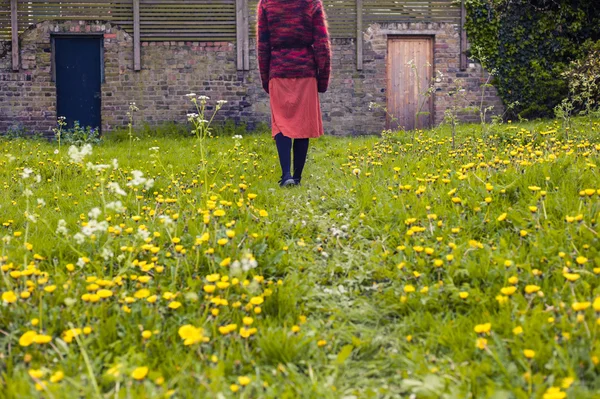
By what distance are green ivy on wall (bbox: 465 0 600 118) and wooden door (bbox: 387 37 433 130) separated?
1.07 m

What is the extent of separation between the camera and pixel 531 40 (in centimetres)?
1296

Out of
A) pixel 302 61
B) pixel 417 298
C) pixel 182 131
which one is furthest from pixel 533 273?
pixel 182 131

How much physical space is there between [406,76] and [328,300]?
1119cm

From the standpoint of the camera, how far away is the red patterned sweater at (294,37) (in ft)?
17.0

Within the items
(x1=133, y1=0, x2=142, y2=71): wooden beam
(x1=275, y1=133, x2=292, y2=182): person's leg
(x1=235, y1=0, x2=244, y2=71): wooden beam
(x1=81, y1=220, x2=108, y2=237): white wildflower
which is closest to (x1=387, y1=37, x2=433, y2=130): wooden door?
(x1=235, y1=0, x2=244, y2=71): wooden beam

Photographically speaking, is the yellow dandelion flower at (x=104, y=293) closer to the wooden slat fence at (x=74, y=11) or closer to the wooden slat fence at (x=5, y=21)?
the wooden slat fence at (x=74, y=11)

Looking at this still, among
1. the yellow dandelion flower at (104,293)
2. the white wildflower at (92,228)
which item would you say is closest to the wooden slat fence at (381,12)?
the white wildflower at (92,228)

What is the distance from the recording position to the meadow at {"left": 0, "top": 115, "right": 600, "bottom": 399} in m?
1.91

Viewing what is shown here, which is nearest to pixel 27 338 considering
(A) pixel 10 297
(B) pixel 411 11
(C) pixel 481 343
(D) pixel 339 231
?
(A) pixel 10 297

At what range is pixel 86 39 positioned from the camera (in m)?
12.3

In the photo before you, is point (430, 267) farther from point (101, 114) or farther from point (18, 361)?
point (101, 114)

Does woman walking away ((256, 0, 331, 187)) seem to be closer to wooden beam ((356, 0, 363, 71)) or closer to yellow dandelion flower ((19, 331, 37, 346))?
yellow dandelion flower ((19, 331, 37, 346))

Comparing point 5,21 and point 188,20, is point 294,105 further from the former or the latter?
point 5,21

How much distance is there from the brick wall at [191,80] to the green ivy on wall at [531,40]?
513mm
